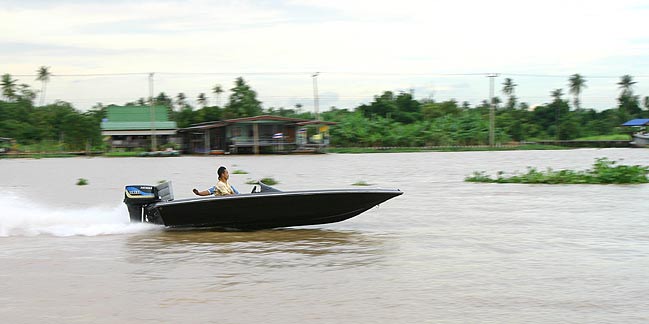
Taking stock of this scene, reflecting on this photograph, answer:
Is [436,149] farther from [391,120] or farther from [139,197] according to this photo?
[139,197]

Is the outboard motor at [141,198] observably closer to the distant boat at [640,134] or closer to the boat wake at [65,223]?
the boat wake at [65,223]

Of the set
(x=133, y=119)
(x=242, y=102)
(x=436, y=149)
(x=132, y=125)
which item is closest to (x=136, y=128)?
(x=132, y=125)

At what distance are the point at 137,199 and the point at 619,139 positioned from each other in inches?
2768

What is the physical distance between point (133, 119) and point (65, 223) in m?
54.6

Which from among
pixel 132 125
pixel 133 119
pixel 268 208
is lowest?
pixel 268 208

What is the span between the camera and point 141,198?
11.4 m

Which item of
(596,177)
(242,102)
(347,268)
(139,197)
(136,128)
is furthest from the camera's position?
(242,102)

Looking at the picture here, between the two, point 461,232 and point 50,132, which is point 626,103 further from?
point 461,232

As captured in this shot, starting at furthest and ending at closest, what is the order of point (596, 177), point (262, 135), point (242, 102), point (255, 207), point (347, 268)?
point (242, 102) < point (262, 135) < point (596, 177) < point (255, 207) < point (347, 268)

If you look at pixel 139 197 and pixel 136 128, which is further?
pixel 136 128

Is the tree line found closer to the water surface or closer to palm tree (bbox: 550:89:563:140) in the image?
palm tree (bbox: 550:89:563:140)

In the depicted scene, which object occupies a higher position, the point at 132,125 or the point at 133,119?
the point at 133,119

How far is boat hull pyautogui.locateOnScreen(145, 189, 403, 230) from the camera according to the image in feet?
35.9

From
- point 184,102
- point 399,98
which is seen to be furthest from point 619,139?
point 184,102
